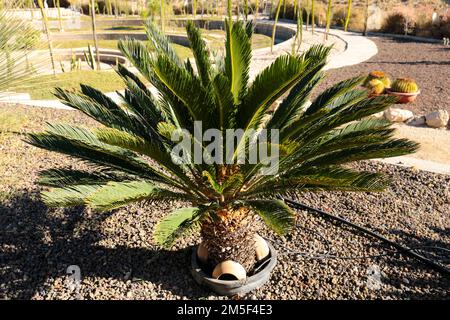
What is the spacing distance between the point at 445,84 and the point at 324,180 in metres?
9.94

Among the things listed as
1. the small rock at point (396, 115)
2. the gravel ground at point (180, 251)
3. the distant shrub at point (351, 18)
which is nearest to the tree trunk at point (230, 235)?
the gravel ground at point (180, 251)

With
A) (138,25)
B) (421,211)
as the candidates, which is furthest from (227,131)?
(138,25)

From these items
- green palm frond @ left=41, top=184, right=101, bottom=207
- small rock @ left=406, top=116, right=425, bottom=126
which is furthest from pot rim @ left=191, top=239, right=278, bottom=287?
small rock @ left=406, top=116, right=425, bottom=126

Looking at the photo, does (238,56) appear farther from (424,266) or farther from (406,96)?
(406,96)

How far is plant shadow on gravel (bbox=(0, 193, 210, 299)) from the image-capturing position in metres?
3.42

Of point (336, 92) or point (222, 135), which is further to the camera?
point (336, 92)

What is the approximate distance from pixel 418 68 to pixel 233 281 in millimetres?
11855

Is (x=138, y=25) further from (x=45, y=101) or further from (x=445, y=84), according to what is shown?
(x=445, y=84)

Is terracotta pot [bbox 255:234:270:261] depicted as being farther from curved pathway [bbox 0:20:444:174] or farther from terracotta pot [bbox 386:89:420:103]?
terracotta pot [bbox 386:89:420:103]

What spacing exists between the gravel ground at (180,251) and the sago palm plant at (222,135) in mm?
A: 556

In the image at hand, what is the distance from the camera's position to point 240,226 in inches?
127

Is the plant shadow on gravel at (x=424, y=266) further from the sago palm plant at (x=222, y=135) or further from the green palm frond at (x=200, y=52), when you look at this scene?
the green palm frond at (x=200, y=52)

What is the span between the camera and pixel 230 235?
10.5 feet

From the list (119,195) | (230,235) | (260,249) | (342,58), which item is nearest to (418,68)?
(342,58)
